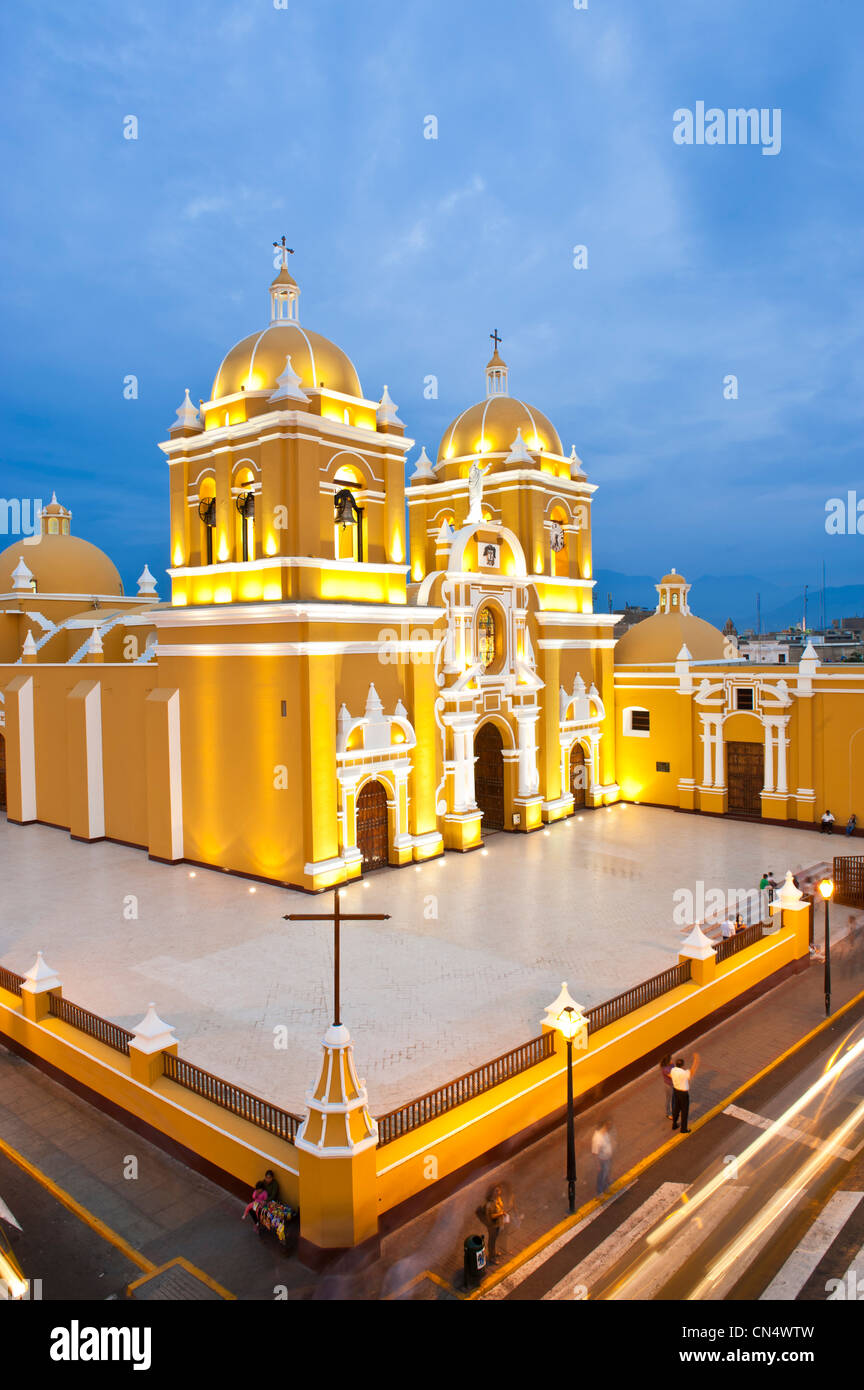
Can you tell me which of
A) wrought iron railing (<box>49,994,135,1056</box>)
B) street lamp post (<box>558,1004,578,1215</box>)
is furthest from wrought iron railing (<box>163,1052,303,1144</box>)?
street lamp post (<box>558,1004,578,1215</box>)

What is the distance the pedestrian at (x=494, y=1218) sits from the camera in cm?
766

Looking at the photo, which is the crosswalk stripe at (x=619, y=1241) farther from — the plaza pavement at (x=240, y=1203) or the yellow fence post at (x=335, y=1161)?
the yellow fence post at (x=335, y=1161)

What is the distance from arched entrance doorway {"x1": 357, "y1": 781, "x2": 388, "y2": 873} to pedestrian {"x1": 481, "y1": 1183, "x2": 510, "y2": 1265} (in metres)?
11.0

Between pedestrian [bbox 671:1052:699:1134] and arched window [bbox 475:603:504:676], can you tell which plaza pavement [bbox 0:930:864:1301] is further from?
arched window [bbox 475:603:504:676]

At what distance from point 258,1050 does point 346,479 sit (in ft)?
41.3

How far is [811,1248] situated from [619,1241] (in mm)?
1763

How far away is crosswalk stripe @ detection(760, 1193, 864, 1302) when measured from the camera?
23.5 feet

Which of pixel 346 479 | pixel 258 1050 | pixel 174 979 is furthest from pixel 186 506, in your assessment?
pixel 258 1050

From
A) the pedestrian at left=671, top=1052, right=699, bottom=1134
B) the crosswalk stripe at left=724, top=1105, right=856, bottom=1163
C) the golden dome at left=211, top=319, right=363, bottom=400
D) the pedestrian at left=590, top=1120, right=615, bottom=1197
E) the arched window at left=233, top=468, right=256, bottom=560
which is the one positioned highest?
the golden dome at left=211, top=319, right=363, bottom=400

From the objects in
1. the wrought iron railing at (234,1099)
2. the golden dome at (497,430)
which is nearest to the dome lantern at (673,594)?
the golden dome at (497,430)

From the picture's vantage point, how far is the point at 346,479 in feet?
61.9

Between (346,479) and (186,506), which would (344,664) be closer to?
(346,479)

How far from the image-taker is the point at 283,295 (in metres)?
19.6

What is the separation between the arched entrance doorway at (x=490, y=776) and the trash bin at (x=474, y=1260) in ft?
53.5
